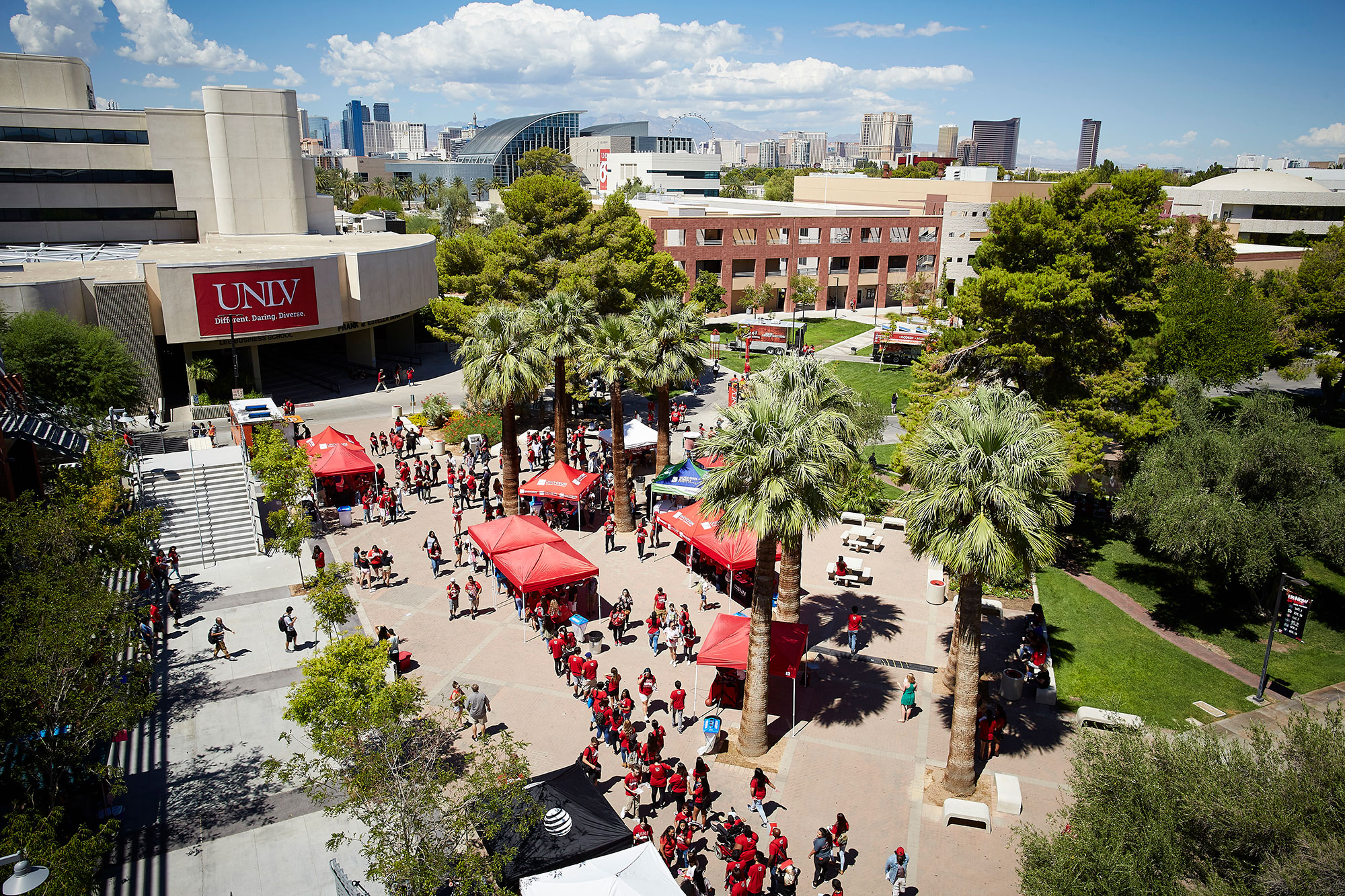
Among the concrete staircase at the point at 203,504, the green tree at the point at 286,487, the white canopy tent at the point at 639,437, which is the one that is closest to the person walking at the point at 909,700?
the white canopy tent at the point at 639,437

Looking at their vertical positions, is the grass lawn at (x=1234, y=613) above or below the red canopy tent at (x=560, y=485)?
below

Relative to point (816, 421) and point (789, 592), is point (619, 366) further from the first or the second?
point (816, 421)

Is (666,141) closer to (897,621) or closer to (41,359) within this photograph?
(41,359)

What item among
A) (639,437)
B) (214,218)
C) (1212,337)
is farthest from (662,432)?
(214,218)

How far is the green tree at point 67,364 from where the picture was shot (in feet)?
101

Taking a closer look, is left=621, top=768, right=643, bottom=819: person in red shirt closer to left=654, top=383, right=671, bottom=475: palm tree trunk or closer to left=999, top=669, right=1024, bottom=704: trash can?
left=999, top=669, right=1024, bottom=704: trash can

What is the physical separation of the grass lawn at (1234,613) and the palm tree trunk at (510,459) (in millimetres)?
20938

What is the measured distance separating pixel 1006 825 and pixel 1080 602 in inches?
487

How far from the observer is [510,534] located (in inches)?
950

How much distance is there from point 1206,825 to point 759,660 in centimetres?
860

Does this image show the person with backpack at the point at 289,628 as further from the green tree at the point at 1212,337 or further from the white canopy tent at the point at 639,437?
the green tree at the point at 1212,337

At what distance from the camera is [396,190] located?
506 ft

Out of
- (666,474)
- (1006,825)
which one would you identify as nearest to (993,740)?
(1006,825)

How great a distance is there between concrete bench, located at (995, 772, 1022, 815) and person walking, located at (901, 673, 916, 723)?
273cm
